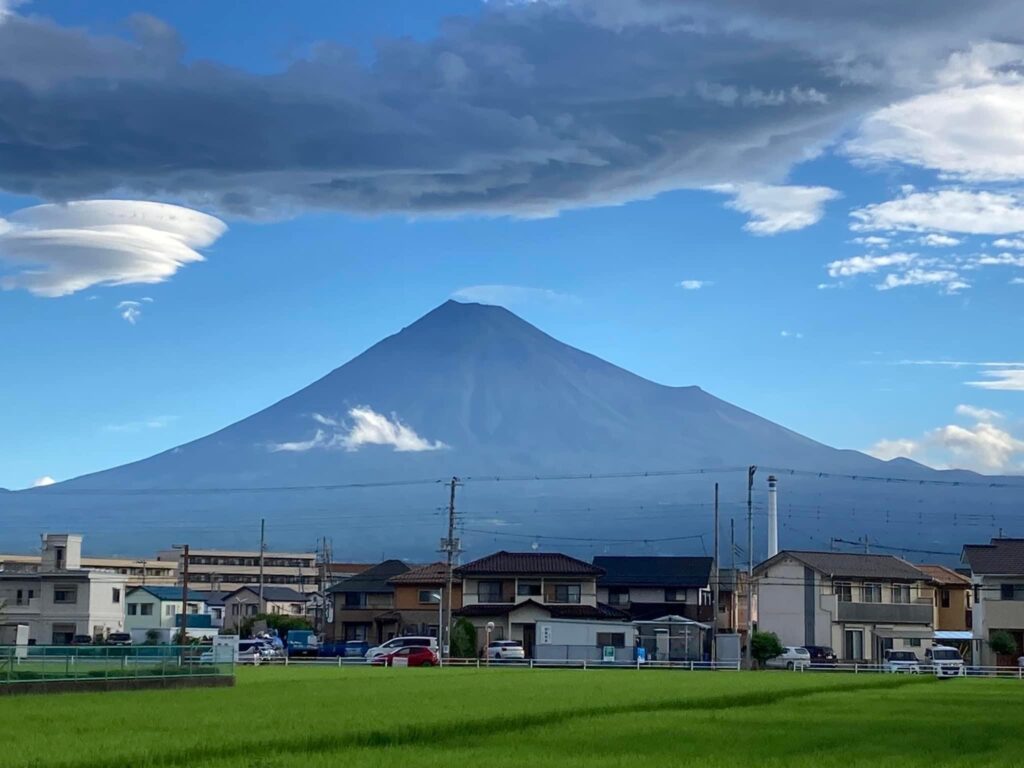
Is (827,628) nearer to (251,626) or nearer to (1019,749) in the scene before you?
(251,626)

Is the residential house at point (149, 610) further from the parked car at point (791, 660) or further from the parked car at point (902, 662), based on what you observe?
the parked car at point (902, 662)

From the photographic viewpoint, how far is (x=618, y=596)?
77.9m

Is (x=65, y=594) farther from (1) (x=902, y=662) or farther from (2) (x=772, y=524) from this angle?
(2) (x=772, y=524)

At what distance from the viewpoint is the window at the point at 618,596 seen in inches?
3061

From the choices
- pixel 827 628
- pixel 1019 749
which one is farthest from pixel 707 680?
pixel 827 628

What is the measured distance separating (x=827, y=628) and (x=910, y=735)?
1857 inches

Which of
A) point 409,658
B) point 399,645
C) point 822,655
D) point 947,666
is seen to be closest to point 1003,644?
point 947,666

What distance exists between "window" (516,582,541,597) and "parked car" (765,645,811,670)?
1277cm

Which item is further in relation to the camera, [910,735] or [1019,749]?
[910,735]

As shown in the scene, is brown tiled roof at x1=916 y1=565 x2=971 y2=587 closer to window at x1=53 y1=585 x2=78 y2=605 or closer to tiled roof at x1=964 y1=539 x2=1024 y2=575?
tiled roof at x1=964 y1=539 x2=1024 y2=575

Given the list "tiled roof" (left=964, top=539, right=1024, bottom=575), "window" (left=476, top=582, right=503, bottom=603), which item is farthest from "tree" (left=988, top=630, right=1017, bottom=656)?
"window" (left=476, top=582, right=503, bottom=603)

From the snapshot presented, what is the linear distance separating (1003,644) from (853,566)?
33.9 ft

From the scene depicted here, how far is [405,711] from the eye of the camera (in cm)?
2761

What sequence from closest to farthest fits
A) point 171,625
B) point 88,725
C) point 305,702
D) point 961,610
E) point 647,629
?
point 88,725, point 305,702, point 647,629, point 171,625, point 961,610
